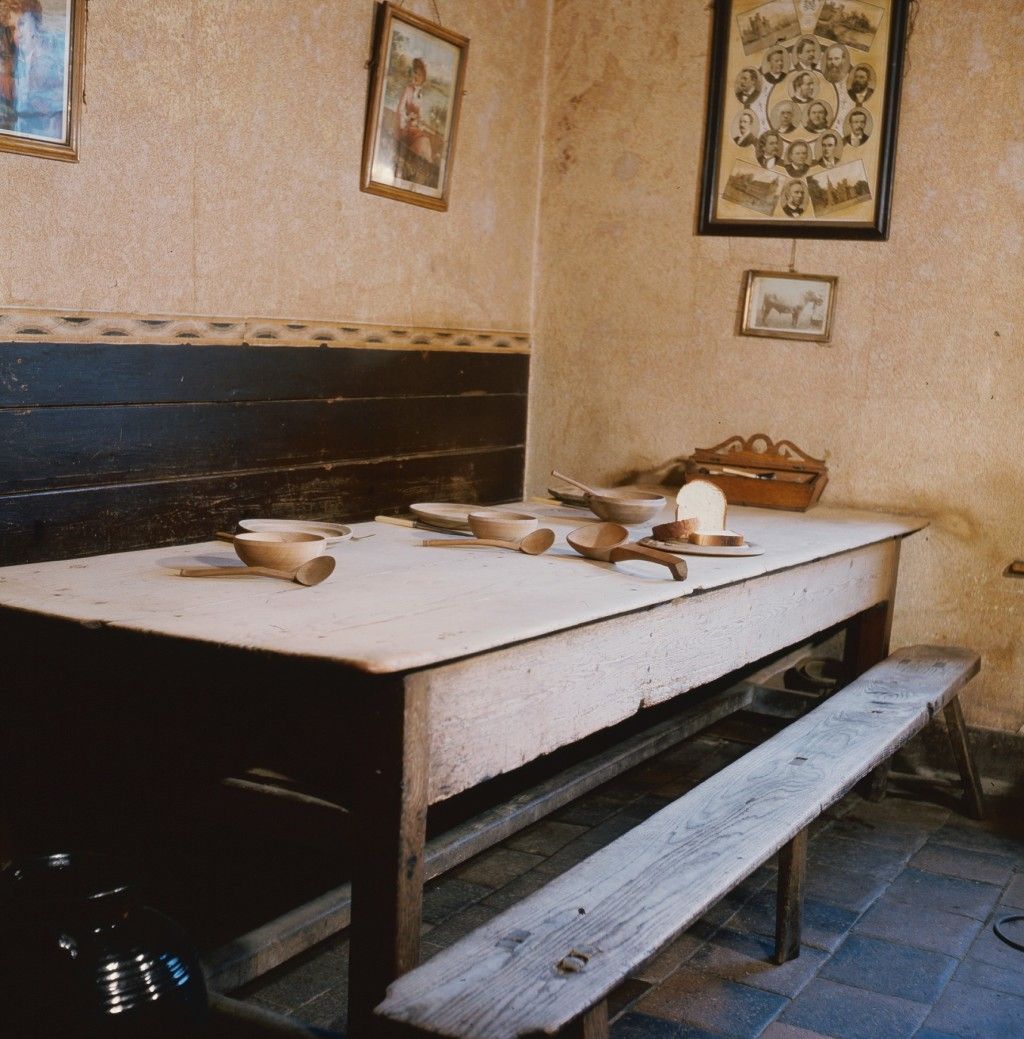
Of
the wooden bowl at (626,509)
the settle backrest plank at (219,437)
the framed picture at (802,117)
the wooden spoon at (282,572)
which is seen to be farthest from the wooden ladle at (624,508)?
the framed picture at (802,117)

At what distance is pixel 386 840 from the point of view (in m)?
1.94

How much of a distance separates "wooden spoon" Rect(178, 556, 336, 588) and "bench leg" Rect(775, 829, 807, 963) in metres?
1.39

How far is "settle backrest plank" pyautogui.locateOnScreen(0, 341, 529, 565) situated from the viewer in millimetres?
3127

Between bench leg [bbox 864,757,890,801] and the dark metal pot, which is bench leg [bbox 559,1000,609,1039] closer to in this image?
the dark metal pot

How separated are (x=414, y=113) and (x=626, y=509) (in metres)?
1.80

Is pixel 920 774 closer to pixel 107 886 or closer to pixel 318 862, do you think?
pixel 318 862

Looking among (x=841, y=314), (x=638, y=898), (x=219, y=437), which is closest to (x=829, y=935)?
(x=638, y=898)

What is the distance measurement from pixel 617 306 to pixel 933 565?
5.53 feet

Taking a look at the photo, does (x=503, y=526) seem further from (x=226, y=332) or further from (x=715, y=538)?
(x=226, y=332)

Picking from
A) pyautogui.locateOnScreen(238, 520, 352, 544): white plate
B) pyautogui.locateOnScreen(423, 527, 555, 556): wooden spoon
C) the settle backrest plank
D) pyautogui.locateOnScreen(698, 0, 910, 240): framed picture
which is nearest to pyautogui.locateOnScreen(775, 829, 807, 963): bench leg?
pyautogui.locateOnScreen(423, 527, 555, 556): wooden spoon

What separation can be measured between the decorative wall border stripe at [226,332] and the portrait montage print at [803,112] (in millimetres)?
1211

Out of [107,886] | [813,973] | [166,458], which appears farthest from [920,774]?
[107,886]

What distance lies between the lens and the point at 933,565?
450cm

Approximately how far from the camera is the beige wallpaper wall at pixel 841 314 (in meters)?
4.31
